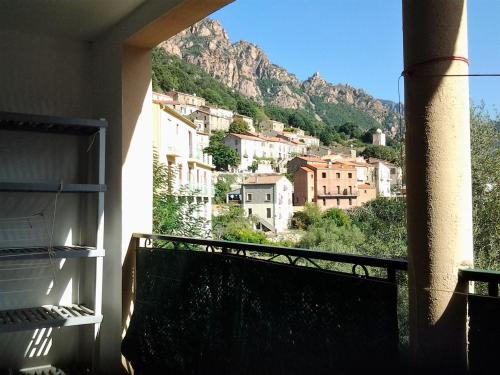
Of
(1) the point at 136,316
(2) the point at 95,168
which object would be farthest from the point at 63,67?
(1) the point at 136,316

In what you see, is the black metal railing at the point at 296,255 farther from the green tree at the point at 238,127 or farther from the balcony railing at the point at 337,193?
the green tree at the point at 238,127

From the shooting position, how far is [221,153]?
25.1 metres

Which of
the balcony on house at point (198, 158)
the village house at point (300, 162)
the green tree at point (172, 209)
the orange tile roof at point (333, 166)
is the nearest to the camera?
the green tree at point (172, 209)

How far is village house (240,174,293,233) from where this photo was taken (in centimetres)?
1772

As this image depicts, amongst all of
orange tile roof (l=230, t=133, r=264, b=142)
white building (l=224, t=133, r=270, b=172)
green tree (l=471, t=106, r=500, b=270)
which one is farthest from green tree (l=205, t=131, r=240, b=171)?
green tree (l=471, t=106, r=500, b=270)

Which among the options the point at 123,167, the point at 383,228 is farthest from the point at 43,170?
the point at 383,228

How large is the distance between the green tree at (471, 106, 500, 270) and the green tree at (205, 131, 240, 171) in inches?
584

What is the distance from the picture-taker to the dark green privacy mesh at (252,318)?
1451mm

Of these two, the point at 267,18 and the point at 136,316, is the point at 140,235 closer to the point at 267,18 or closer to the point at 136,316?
the point at 136,316

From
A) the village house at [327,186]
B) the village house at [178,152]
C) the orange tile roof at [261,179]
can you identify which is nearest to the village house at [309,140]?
the village house at [327,186]

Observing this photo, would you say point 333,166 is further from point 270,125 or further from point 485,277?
point 485,277

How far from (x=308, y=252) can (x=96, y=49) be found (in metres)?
2.21

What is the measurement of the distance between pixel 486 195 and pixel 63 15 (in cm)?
720

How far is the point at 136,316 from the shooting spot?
115 inches
